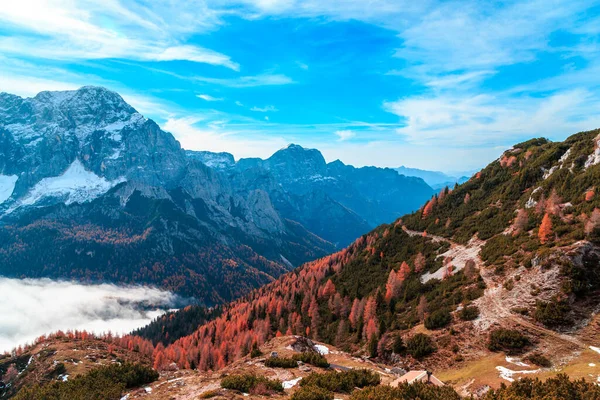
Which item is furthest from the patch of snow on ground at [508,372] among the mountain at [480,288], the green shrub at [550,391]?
the green shrub at [550,391]

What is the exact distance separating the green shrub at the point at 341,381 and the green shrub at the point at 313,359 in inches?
392

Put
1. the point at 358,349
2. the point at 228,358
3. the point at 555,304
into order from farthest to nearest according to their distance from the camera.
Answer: the point at 228,358
the point at 358,349
the point at 555,304

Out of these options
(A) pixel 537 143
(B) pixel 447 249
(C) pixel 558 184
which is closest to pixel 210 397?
(B) pixel 447 249

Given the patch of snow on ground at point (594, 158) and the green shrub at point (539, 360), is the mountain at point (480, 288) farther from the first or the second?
the patch of snow on ground at point (594, 158)

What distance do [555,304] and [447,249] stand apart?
6319 cm

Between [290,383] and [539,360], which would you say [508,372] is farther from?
[290,383]

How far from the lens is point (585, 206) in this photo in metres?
83.6

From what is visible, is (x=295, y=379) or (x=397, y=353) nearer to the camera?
Answer: (x=295, y=379)

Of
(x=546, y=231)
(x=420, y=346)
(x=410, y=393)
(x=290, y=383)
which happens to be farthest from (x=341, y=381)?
(x=546, y=231)

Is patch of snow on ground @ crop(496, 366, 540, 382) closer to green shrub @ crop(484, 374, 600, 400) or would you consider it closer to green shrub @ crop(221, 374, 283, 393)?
green shrub @ crop(484, 374, 600, 400)

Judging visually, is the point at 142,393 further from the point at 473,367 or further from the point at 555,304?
the point at 555,304

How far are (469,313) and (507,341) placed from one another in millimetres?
15080

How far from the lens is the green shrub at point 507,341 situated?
55.3 metres

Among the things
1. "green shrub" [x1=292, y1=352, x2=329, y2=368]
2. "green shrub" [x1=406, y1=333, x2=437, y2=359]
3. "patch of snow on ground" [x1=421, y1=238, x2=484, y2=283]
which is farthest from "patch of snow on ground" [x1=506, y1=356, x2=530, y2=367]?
"patch of snow on ground" [x1=421, y1=238, x2=484, y2=283]
